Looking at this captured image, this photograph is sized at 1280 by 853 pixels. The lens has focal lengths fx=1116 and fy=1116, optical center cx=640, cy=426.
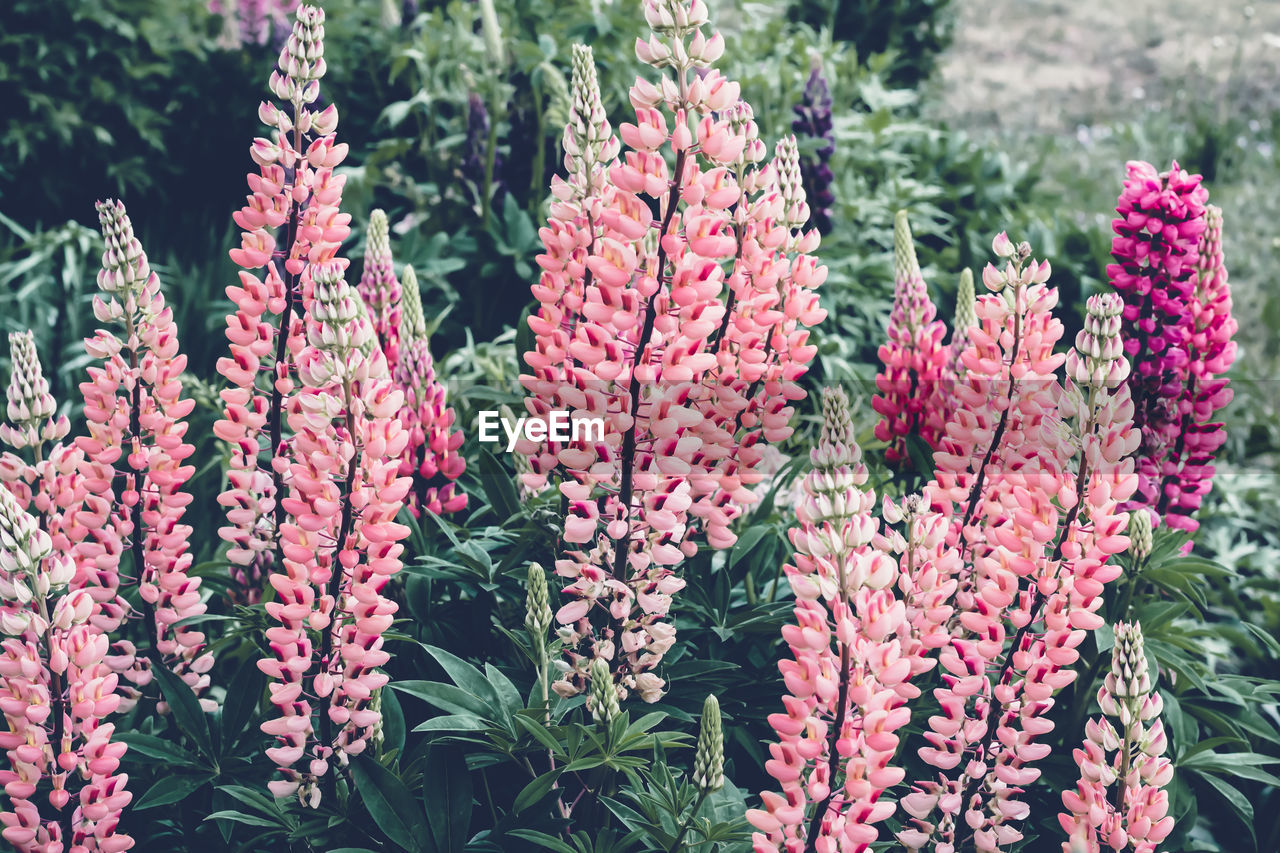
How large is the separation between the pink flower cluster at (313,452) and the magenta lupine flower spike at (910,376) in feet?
3.71

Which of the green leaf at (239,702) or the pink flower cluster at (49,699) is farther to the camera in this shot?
the green leaf at (239,702)

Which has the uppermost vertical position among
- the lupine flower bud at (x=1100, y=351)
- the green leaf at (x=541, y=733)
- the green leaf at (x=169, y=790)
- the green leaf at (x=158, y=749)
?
the lupine flower bud at (x=1100, y=351)

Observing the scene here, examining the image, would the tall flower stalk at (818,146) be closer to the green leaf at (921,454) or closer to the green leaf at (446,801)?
the green leaf at (921,454)

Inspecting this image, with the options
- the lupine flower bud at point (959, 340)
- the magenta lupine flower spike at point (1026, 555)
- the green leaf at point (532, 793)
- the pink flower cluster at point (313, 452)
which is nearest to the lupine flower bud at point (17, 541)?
the pink flower cluster at point (313, 452)

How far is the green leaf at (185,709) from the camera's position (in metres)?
1.67

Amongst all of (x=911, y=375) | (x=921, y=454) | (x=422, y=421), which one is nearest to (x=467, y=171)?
(x=422, y=421)

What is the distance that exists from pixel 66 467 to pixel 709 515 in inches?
36.7

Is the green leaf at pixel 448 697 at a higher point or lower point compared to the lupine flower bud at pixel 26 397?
lower

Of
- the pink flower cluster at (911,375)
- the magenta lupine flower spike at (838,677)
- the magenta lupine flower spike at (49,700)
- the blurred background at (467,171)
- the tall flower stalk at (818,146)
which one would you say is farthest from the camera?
the blurred background at (467,171)

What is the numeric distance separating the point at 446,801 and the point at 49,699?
51 centimetres

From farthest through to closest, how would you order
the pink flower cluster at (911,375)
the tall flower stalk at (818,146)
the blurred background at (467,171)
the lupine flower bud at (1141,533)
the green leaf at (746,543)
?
the blurred background at (467,171) → the tall flower stalk at (818,146) → the pink flower cluster at (911,375) → the green leaf at (746,543) → the lupine flower bud at (1141,533)

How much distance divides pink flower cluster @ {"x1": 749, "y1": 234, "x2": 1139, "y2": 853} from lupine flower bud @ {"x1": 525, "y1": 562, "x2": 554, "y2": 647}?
0.34m

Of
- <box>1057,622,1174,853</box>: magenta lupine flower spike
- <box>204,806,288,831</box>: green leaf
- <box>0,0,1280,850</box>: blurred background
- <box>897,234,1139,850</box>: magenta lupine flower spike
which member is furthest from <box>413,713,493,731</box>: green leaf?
<box>0,0,1280,850</box>: blurred background

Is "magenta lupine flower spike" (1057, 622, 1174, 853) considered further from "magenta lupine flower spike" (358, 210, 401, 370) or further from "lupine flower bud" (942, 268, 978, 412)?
"magenta lupine flower spike" (358, 210, 401, 370)
